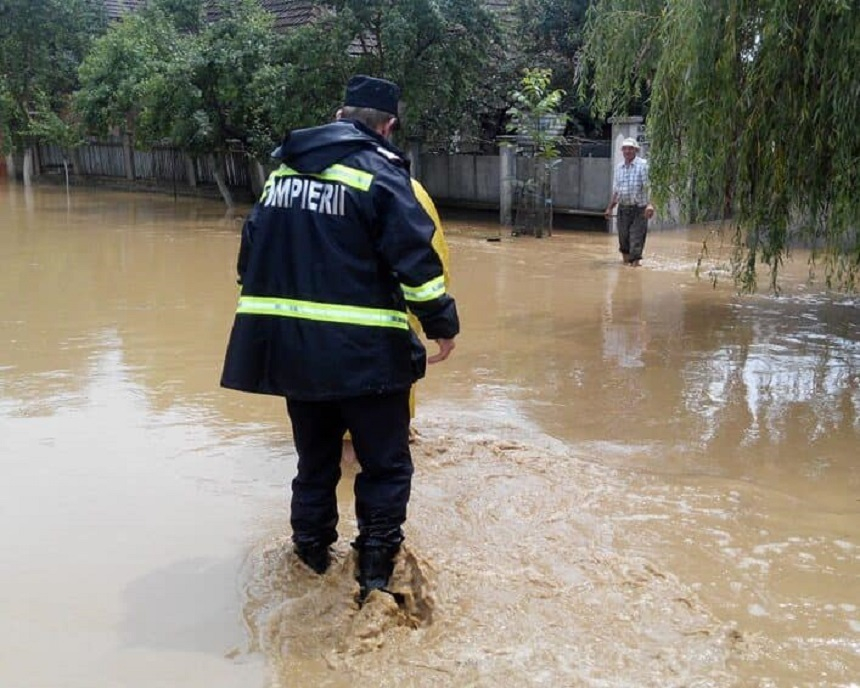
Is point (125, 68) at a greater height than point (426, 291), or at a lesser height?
greater

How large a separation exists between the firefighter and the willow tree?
13.5 ft

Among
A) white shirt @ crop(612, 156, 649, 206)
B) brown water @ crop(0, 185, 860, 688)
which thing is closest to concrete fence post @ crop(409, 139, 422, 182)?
white shirt @ crop(612, 156, 649, 206)

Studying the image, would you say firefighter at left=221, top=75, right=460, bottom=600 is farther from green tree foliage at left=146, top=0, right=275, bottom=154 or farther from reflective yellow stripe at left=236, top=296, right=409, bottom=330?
green tree foliage at left=146, top=0, right=275, bottom=154

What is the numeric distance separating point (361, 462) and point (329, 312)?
60cm

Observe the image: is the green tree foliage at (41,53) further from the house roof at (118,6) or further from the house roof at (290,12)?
the house roof at (290,12)

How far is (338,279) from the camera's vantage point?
136 inches

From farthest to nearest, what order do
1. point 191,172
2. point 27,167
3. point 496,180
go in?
1. point 27,167
2. point 191,172
3. point 496,180

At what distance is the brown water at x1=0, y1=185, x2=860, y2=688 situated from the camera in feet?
11.2

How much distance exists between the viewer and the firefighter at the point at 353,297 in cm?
344

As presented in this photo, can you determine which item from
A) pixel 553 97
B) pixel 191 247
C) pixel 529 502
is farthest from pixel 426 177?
pixel 529 502

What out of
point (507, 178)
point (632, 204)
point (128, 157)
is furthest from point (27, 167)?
point (632, 204)

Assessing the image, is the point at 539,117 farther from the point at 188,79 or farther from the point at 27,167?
the point at 27,167

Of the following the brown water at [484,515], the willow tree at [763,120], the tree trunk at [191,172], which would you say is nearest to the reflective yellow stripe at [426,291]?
the brown water at [484,515]

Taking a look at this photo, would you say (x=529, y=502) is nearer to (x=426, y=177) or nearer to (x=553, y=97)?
(x=553, y=97)
